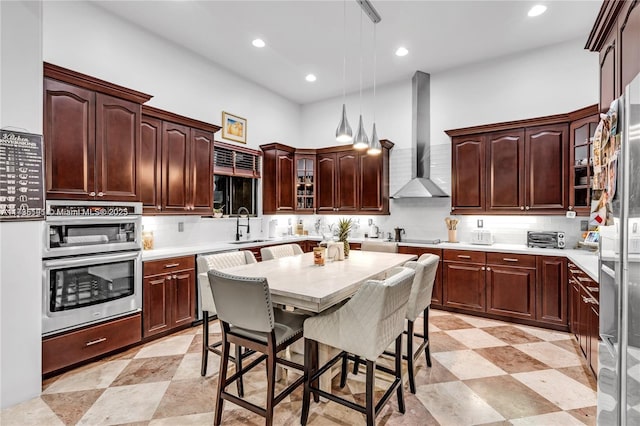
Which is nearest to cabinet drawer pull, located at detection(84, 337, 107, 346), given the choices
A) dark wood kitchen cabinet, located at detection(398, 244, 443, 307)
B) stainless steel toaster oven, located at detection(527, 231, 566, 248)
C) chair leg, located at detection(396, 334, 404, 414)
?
chair leg, located at detection(396, 334, 404, 414)

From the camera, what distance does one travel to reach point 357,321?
6.11 feet

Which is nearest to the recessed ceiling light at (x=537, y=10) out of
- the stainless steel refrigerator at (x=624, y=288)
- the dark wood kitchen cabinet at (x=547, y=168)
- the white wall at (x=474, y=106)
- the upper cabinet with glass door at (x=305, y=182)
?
the white wall at (x=474, y=106)

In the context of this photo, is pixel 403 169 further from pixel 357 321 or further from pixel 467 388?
pixel 357 321

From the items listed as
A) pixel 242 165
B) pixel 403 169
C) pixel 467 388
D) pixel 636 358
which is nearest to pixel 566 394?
pixel 467 388

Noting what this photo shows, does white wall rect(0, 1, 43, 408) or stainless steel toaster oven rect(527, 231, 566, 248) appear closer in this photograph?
white wall rect(0, 1, 43, 408)

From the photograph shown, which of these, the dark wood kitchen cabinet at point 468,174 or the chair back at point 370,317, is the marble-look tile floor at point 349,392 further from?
the dark wood kitchen cabinet at point 468,174

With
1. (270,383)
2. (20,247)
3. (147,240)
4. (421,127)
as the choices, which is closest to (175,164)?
(147,240)

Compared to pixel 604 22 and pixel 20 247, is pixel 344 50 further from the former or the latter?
pixel 20 247

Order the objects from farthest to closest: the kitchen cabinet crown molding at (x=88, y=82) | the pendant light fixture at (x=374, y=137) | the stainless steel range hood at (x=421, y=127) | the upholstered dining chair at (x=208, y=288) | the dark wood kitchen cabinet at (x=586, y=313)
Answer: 1. the stainless steel range hood at (x=421, y=127)
2. the pendant light fixture at (x=374, y=137)
3. the kitchen cabinet crown molding at (x=88, y=82)
4. the upholstered dining chair at (x=208, y=288)
5. the dark wood kitchen cabinet at (x=586, y=313)

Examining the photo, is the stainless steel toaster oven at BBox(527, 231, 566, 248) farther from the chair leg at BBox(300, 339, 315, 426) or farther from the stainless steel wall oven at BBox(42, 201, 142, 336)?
the stainless steel wall oven at BBox(42, 201, 142, 336)

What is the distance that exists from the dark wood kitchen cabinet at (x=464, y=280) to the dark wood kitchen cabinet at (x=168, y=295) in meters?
3.31

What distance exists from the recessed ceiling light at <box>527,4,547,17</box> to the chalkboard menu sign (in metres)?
4.84

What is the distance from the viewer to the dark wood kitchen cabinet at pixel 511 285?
3881 millimetres

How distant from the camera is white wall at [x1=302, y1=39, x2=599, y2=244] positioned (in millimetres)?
4160
